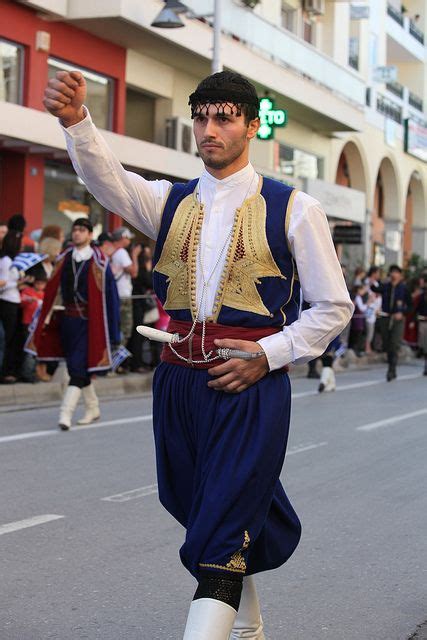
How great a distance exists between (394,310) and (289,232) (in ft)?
56.9

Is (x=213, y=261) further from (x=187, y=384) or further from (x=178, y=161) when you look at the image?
(x=178, y=161)

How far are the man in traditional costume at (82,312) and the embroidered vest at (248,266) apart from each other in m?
7.21

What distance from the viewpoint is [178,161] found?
24.7 meters

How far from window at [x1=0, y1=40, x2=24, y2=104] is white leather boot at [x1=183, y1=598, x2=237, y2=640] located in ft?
56.7

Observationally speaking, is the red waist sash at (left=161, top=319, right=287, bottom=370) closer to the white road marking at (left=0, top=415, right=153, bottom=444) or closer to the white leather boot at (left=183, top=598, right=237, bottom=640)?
the white leather boot at (left=183, top=598, right=237, bottom=640)

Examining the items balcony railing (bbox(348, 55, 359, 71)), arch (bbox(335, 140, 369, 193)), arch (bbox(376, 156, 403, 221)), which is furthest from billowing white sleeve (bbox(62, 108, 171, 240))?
arch (bbox(376, 156, 403, 221))

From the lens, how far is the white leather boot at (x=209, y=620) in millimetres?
3615

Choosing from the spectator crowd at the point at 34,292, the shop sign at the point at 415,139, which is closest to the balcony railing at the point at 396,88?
the shop sign at the point at 415,139

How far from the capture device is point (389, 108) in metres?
42.6

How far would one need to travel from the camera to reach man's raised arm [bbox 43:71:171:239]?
12.3ft

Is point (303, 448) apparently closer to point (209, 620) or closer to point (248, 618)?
point (248, 618)

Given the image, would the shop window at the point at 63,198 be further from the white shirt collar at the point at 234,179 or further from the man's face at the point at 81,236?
the white shirt collar at the point at 234,179

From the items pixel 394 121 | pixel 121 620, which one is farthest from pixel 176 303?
pixel 394 121

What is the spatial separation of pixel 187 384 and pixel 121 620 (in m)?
1.63
